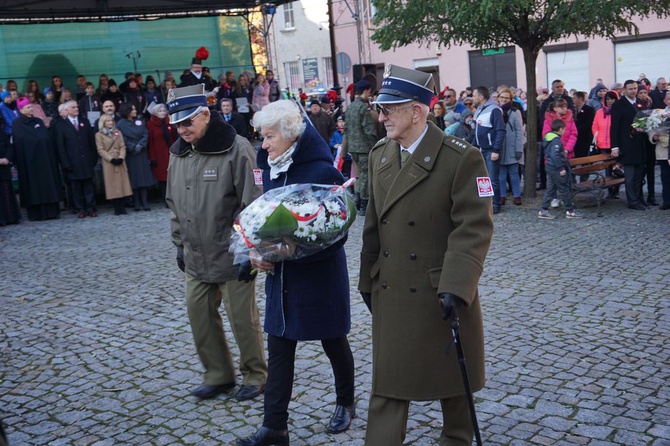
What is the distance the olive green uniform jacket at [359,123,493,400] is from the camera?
3723 mm

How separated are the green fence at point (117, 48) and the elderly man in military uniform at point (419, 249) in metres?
18.8

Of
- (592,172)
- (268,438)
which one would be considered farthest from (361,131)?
(268,438)

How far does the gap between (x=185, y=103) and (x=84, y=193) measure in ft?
36.1

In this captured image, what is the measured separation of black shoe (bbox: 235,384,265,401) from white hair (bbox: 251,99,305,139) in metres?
1.92

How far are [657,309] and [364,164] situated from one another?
6.42 m

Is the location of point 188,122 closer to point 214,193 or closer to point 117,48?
point 214,193

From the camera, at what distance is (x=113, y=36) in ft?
71.5

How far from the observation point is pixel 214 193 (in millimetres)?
5289

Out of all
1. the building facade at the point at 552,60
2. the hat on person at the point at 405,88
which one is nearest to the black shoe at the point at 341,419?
the hat on person at the point at 405,88

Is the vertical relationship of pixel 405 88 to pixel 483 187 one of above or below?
above

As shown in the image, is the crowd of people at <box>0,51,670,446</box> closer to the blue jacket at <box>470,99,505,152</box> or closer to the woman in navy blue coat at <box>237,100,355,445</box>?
the woman in navy blue coat at <box>237,100,355,445</box>

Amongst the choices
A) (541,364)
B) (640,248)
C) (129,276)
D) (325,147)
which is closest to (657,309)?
(541,364)

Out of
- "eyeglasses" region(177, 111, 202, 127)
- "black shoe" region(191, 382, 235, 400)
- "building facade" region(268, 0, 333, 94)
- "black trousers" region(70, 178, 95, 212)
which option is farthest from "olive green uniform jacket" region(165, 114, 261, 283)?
"building facade" region(268, 0, 333, 94)

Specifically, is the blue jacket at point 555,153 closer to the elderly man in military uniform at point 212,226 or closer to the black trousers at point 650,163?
the black trousers at point 650,163
